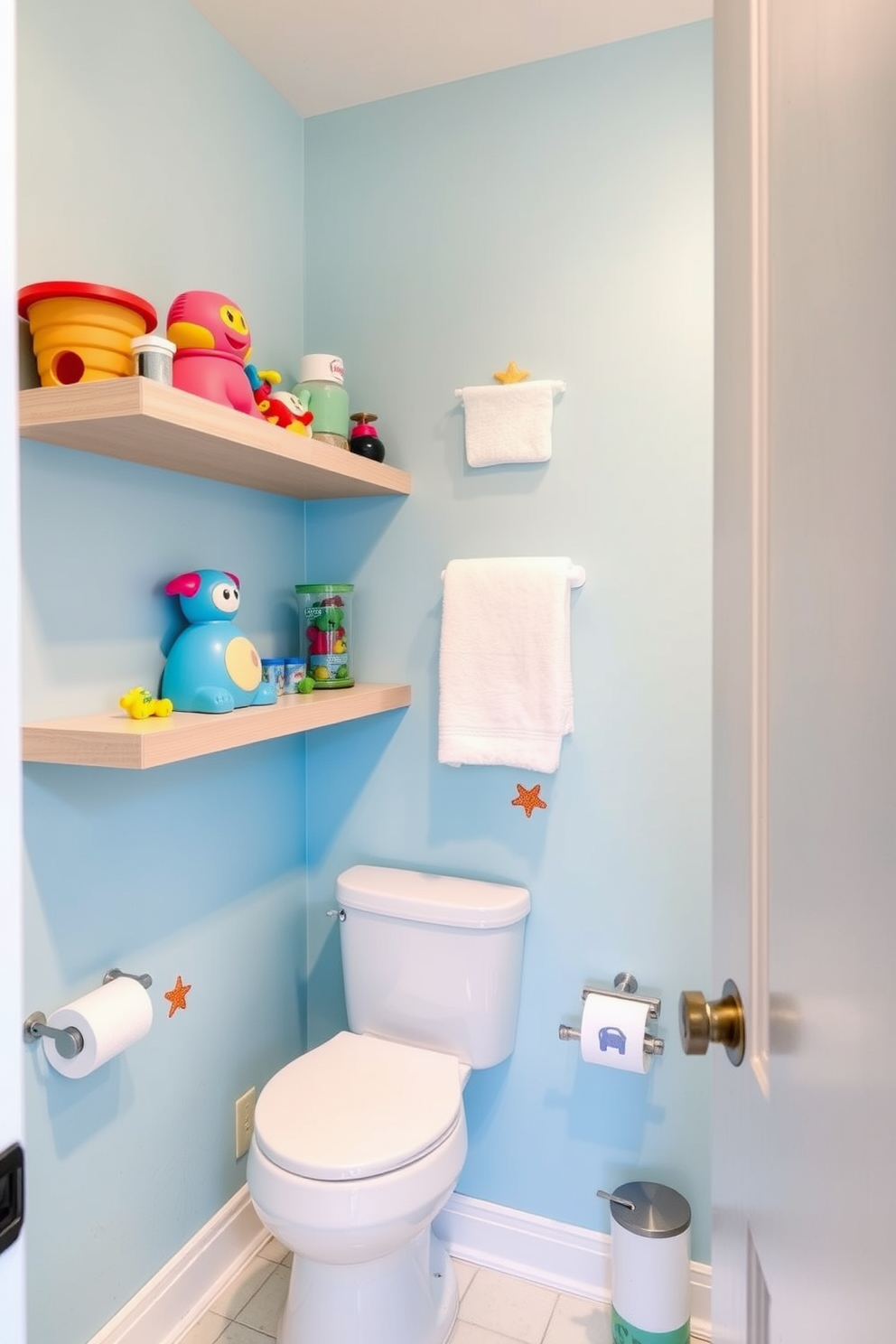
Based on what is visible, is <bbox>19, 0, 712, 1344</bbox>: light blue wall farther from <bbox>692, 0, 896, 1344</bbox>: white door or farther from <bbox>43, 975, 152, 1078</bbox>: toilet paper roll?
<bbox>692, 0, 896, 1344</bbox>: white door

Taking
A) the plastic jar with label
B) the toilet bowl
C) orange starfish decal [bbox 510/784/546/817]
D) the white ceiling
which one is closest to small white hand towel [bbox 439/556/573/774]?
orange starfish decal [bbox 510/784/546/817]

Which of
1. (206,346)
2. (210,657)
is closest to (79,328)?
(206,346)

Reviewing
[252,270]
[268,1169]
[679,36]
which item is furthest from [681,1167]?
[679,36]

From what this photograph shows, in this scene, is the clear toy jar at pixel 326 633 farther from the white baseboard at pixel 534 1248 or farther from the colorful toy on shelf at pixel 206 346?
the white baseboard at pixel 534 1248

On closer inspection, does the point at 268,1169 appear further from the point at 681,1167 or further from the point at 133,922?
the point at 681,1167

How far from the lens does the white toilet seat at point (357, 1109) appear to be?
1268 mm

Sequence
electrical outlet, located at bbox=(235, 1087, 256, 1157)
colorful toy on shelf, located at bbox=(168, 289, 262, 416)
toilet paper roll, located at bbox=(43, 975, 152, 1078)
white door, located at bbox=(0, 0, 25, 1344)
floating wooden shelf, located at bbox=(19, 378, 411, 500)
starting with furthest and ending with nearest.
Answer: electrical outlet, located at bbox=(235, 1087, 256, 1157)
colorful toy on shelf, located at bbox=(168, 289, 262, 416)
toilet paper roll, located at bbox=(43, 975, 152, 1078)
floating wooden shelf, located at bbox=(19, 378, 411, 500)
white door, located at bbox=(0, 0, 25, 1344)

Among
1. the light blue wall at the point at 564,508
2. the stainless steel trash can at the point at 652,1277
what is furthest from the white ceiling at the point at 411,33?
the stainless steel trash can at the point at 652,1277

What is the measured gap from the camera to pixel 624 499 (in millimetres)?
1613

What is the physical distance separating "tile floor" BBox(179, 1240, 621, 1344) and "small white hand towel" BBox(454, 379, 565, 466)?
1706mm

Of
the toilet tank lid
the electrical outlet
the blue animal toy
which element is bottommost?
the electrical outlet

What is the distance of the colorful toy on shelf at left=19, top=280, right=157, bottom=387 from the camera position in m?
1.12

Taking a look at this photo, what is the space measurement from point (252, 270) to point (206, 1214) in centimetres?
194

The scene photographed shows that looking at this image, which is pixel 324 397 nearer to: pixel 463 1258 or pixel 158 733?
pixel 158 733
